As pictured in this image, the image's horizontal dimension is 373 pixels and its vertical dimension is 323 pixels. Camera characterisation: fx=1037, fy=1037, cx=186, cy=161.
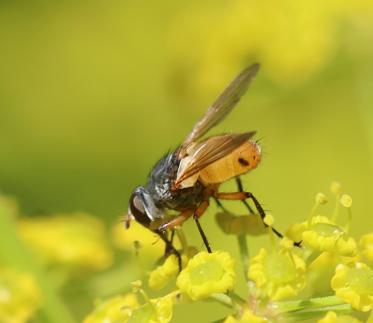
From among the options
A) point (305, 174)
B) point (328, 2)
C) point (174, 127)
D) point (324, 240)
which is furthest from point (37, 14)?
point (324, 240)

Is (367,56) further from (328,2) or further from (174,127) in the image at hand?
(174,127)

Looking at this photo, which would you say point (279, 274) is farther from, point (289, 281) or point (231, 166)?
point (231, 166)

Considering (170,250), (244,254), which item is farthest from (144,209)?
(244,254)

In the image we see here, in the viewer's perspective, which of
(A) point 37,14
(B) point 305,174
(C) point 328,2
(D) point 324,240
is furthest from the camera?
(A) point 37,14

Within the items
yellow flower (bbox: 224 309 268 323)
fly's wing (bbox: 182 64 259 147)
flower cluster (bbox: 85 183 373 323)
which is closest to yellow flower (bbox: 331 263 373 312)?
flower cluster (bbox: 85 183 373 323)

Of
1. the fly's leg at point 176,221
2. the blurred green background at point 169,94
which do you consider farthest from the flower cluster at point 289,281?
the blurred green background at point 169,94
